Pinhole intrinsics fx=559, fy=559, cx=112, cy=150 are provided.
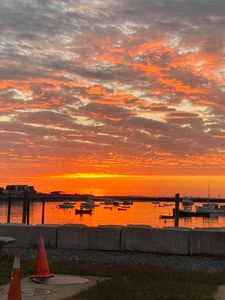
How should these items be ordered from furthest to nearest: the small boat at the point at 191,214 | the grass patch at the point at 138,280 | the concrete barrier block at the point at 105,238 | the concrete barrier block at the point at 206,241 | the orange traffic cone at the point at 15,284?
1. the small boat at the point at 191,214
2. the concrete barrier block at the point at 105,238
3. the concrete barrier block at the point at 206,241
4. the grass patch at the point at 138,280
5. the orange traffic cone at the point at 15,284

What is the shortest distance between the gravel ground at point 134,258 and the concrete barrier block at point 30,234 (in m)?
0.71

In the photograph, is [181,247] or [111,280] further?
[181,247]

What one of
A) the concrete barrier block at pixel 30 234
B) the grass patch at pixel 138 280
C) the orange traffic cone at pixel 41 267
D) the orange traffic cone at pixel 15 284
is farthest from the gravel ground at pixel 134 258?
the orange traffic cone at pixel 15 284

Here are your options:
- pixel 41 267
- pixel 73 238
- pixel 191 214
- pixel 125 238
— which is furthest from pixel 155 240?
pixel 191 214

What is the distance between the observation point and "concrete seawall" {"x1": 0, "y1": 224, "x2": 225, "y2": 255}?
52.3 feet

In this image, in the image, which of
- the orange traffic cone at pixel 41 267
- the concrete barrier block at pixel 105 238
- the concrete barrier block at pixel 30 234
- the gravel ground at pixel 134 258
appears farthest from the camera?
the concrete barrier block at pixel 30 234

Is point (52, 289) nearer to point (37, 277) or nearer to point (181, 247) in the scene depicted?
point (37, 277)

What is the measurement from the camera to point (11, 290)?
7.43 meters

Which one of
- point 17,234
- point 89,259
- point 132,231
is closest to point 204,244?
point 132,231

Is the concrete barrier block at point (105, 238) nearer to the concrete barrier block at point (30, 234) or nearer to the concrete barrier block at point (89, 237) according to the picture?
the concrete barrier block at point (89, 237)

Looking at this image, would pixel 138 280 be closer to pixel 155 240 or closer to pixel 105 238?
pixel 155 240

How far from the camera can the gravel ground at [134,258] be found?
13820mm

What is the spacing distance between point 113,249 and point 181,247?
199 cm

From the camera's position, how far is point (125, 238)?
16.5 metres
